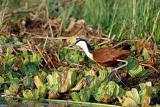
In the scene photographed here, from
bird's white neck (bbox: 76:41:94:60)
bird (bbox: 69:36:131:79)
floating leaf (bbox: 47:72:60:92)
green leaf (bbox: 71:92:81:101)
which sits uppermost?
bird's white neck (bbox: 76:41:94:60)

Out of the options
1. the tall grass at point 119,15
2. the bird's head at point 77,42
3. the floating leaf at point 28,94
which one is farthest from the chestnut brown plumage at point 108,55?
the floating leaf at point 28,94

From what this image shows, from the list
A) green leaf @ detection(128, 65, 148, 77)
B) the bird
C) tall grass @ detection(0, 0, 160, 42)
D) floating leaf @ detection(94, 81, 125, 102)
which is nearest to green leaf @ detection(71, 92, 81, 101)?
floating leaf @ detection(94, 81, 125, 102)

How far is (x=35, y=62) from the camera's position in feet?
25.5

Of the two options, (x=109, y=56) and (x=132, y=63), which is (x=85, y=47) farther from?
(x=132, y=63)

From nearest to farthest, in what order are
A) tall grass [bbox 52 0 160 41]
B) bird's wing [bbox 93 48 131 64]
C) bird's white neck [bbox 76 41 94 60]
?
bird's wing [bbox 93 48 131 64]
bird's white neck [bbox 76 41 94 60]
tall grass [bbox 52 0 160 41]

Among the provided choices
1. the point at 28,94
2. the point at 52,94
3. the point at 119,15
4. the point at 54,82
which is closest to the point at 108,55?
the point at 54,82

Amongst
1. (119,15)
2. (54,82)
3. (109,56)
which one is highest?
(119,15)

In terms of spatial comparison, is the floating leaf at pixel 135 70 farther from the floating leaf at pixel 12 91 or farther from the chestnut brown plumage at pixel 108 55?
the floating leaf at pixel 12 91

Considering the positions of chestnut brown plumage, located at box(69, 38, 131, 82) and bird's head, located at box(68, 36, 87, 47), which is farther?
bird's head, located at box(68, 36, 87, 47)

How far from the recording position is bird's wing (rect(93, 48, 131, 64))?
718 cm

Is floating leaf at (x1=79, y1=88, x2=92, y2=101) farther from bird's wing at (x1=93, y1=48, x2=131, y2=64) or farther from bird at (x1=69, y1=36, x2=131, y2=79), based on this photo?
bird's wing at (x1=93, y1=48, x2=131, y2=64)

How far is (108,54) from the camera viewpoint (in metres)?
7.33

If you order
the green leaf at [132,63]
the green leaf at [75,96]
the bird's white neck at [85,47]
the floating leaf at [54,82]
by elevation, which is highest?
the bird's white neck at [85,47]

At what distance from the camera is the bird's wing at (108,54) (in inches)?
283
